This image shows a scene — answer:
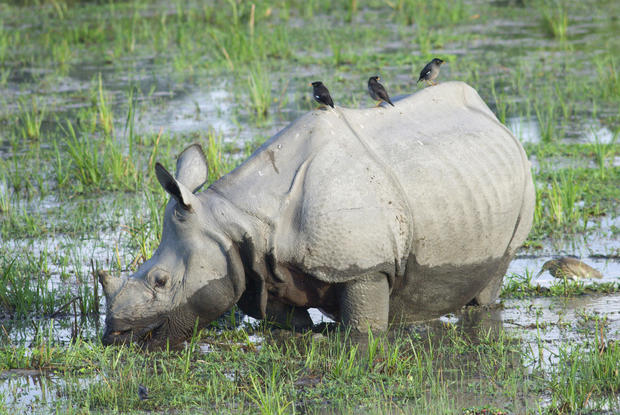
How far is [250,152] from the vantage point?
955 cm

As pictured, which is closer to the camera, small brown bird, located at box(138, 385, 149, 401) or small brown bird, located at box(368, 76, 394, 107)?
small brown bird, located at box(138, 385, 149, 401)

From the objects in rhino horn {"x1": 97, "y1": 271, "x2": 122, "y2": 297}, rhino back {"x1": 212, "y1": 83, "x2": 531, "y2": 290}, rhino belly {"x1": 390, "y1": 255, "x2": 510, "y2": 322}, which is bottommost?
rhino belly {"x1": 390, "y1": 255, "x2": 510, "y2": 322}

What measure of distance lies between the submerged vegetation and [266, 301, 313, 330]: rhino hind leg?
13cm

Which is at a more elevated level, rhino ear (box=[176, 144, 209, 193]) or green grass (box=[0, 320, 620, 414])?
rhino ear (box=[176, 144, 209, 193])

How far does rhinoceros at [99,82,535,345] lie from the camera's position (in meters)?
5.22

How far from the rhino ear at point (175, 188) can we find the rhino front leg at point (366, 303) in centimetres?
93

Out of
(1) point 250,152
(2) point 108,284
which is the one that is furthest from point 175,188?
(1) point 250,152

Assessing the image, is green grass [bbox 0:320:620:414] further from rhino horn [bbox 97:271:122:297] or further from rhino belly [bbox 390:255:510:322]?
rhino horn [bbox 97:271:122:297]

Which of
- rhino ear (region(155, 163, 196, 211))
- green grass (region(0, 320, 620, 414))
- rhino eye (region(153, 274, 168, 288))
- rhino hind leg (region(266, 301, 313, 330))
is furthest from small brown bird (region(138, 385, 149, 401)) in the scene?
rhino hind leg (region(266, 301, 313, 330))

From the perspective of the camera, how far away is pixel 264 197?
17.4 ft

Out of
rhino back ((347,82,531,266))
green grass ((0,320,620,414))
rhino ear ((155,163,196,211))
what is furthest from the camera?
rhino back ((347,82,531,266))

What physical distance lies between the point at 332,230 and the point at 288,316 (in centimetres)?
76

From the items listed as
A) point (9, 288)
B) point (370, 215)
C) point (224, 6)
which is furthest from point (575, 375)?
point (224, 6)

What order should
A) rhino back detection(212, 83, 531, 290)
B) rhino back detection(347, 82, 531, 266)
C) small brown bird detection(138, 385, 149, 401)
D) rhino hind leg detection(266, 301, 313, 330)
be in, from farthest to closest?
rhino hind leg detection(266, 301, 313, 330), rhino back detection(347, 82, 531, 266), rhino back detection(212, 83, 531, 290), small brown bird detection(138, 385, 149, 401)
